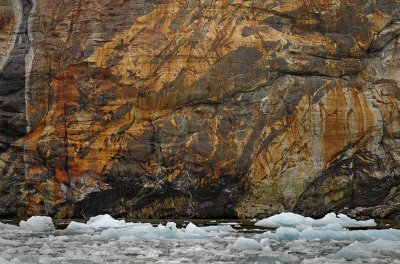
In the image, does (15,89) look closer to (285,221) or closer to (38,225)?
(38,225)

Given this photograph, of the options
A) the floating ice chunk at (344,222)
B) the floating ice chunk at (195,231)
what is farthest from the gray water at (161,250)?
the floating ice chunk at (344,222)

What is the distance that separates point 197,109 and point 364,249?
15.3 m

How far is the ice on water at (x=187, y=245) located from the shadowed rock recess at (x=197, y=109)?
21.8 ft

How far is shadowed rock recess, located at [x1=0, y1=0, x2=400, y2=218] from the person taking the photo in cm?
2856

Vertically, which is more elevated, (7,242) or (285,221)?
(285,221)

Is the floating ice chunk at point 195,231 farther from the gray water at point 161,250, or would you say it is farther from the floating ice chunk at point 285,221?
the floating ice chunk at point 285,221

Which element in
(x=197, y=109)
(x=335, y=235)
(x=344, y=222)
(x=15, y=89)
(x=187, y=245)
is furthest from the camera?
(x=15, y=89)

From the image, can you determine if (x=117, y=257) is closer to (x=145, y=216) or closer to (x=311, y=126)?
(x=145, y=216)

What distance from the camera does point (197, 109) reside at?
29.2m

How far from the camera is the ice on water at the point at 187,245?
13.9 meters

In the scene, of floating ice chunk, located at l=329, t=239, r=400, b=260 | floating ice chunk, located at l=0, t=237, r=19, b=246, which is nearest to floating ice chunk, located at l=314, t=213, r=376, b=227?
floating ice chunk, located at l=329, t=239, r=400, b=260

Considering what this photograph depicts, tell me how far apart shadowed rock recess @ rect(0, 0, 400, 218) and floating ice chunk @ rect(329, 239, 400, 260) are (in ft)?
41.6

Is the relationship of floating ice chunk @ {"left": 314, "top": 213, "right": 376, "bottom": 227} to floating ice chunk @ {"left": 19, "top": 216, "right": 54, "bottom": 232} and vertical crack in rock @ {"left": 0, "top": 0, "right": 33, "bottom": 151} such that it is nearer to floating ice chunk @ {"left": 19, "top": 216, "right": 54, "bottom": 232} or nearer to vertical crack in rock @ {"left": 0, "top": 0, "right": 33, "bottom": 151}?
floating ice chunk @ {"left": 19, "top": 216, "right": 54, "bottom": 232}

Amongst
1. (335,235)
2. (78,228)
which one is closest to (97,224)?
(78,228)
